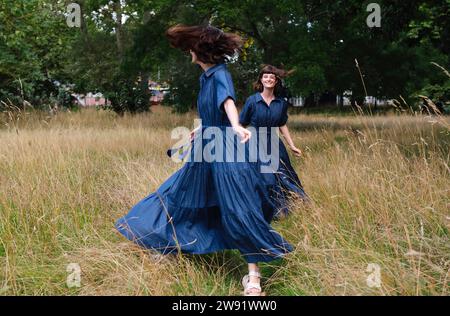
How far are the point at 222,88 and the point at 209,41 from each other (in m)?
0.35

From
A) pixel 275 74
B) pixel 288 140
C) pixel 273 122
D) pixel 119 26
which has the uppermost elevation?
pixel 119 26

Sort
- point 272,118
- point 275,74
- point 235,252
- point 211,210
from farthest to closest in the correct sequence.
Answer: point 272,118, point 275,74, point 235,252, point 211,210

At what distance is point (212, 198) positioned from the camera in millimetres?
3264

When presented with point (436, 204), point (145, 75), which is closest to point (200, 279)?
point (436, 204)

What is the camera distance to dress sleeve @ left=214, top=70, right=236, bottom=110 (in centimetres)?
315

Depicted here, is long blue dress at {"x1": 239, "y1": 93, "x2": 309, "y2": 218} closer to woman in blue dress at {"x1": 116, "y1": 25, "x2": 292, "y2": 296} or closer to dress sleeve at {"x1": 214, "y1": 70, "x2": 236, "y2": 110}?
woman in blue dress at {"x1": 116, "y1": 25, "x2": 292, "y2": 296}

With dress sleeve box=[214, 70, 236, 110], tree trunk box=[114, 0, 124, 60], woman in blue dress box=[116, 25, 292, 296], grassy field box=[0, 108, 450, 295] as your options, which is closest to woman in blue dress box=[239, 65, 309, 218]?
grassy field box=[0, 108, 450, 295]

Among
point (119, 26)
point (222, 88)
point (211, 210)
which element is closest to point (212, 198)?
point (211, 210)

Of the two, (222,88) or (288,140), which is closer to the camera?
(222,88)

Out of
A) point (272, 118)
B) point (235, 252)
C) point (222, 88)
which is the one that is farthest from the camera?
point (272, 118)

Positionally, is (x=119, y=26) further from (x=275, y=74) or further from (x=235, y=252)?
(x=235, y=252)

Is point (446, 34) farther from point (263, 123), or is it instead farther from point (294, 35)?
point (294, 35)

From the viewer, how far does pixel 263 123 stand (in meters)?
5.01
